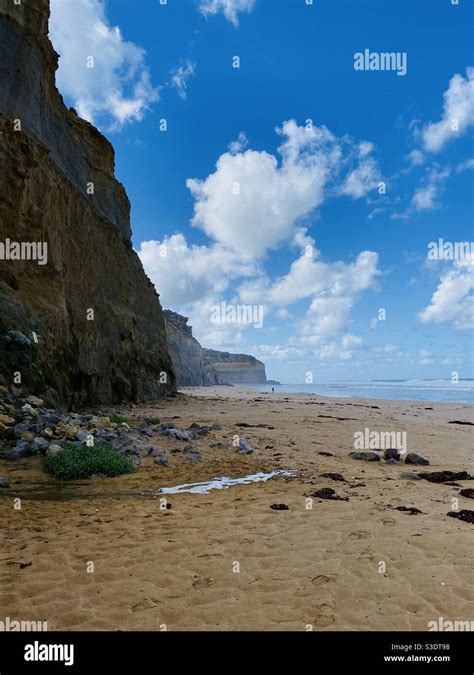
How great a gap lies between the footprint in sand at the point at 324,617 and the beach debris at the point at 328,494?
149 inches

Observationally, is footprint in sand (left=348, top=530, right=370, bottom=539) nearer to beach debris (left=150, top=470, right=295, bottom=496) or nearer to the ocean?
beach debris (left=150, top=470, right=295, bottom=496)

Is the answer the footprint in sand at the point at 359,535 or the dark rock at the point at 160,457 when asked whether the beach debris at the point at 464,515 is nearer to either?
the footprint in sand at the point at 359,535

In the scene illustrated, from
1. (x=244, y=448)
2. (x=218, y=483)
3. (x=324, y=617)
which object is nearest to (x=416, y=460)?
(x=244, y=448)

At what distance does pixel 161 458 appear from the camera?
10.7 meters

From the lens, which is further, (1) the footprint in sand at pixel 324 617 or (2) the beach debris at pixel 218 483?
(2) the beach debris at pixel 218 483

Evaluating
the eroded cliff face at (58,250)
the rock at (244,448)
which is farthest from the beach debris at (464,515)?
the eroded cliff face at (58,250)

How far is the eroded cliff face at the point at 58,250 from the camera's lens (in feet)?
54.9

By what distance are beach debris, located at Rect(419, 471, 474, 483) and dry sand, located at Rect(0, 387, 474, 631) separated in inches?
19.7

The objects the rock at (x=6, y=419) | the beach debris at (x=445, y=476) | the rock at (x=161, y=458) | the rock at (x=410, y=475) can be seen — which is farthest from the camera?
the rock at (x=6, y=419)

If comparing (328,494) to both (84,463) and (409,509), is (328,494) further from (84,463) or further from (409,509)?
(84,463)

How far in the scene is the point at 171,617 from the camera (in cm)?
368

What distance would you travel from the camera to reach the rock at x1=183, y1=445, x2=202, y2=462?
1107cm

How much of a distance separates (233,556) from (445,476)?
6.83 m
